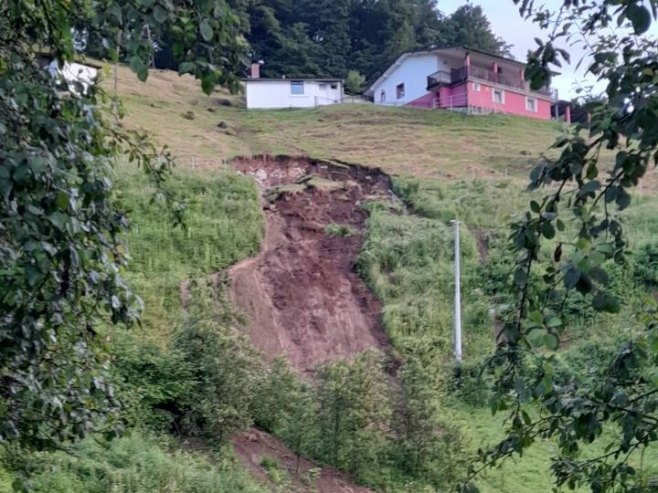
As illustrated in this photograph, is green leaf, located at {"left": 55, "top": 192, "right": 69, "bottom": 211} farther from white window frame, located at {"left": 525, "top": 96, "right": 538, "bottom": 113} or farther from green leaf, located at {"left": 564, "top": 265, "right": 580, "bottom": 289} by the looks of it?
white window frame, located at {"left": 525, "top": 96, "right": 538, "bottom": 113}

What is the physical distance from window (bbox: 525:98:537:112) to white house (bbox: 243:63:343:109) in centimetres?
1125

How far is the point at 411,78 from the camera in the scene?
46.3m

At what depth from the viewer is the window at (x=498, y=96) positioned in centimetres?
4416

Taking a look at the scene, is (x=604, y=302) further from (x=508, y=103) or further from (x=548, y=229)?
(x=508, y=103)

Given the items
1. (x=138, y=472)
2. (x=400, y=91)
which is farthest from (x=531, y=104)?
(x=138, y=472)

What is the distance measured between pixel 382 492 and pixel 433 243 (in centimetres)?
1108

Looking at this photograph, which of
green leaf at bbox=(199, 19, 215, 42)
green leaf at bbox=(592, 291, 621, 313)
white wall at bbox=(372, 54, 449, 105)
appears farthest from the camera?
white wall at bbox=(372, 54, 449, 105)

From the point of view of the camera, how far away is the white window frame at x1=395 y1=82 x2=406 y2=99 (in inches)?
1847

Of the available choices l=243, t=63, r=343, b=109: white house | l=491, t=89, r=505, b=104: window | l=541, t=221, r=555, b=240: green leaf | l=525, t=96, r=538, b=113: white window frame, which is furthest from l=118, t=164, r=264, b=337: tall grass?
l=525, t=96, r=538, b=113: white window frame

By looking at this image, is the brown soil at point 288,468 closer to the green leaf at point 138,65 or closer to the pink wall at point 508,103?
the green leaf at point 138,65

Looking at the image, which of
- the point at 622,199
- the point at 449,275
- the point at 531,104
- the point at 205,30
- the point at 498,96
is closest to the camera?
the point at 622,199

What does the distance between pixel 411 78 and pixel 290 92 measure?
7.74 meters

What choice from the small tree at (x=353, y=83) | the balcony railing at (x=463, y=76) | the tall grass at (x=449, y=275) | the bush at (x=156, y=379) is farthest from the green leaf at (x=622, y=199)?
the small tree at (x=353, y=83)

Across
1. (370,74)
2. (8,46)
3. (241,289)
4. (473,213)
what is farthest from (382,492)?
(370,74)
